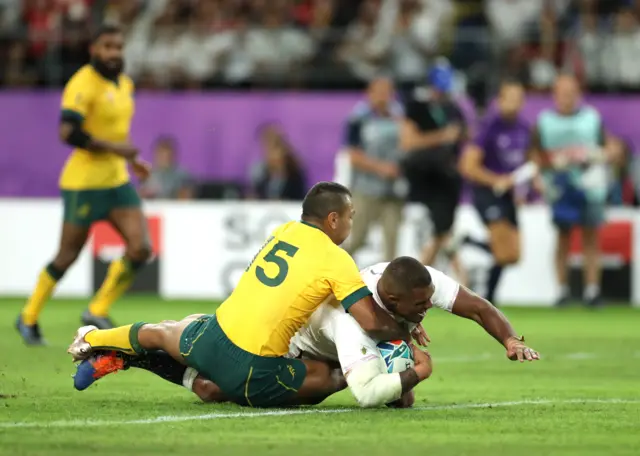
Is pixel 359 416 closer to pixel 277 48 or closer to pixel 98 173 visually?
pixel 98 173

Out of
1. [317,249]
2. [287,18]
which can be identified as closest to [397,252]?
[287,18]

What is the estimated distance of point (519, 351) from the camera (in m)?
7.27

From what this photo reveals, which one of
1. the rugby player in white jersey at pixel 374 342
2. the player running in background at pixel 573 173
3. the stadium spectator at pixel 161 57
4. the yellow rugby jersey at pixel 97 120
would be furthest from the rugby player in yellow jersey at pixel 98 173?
the stadium spectator at pixel 161 57

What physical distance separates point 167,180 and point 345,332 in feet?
42.0

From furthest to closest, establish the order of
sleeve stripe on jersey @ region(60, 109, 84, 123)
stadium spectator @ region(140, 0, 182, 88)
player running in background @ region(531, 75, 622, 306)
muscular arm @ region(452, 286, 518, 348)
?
stadium spectator @ region(140, 0, 182, 88)
player running in background @ region(531, 75, 622, 306)
sleeve stripe on jersey @ region(60, 109, 84, 123)
muscular arm @ region(452, 286, 518, 348)

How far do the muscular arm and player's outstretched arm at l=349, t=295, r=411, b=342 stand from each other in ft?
1.27

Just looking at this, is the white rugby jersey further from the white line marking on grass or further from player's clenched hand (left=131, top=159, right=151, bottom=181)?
player's clenched hand (left=131, top=159, right=151, bottom=181)

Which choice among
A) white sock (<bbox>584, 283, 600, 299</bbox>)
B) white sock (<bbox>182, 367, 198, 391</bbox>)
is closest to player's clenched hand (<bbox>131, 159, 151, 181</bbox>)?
white sock (<bbox>182, 367, 198, 391</bbox>)

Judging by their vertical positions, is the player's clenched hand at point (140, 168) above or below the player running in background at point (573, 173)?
above

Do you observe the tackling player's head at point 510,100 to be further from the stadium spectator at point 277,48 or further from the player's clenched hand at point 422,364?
the player's clenched hand at point 422,364

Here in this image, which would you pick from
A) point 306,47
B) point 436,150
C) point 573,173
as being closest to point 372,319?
point 436,150

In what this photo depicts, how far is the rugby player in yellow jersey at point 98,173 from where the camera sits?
11969 mm

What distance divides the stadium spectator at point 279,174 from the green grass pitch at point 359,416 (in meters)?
7.81

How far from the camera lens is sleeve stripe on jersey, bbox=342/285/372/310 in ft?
24.3
